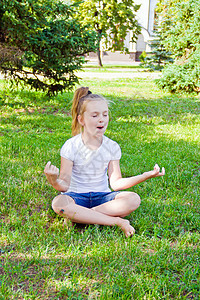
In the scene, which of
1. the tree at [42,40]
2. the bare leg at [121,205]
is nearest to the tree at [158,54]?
the tree at [42,40]

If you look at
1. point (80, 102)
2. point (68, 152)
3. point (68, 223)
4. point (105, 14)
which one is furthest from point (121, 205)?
point (105, 14)

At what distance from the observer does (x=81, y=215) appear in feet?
9.33

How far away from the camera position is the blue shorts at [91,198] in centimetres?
302

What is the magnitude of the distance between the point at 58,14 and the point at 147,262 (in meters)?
6.85

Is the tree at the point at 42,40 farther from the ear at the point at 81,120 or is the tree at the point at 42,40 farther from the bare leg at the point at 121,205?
the bare leg at the point at 121,205

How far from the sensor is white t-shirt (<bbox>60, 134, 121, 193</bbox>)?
3061mm

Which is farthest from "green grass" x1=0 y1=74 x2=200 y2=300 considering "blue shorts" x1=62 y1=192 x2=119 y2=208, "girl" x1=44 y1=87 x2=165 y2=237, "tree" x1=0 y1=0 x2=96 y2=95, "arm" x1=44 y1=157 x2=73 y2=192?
"tree" x1=0 y1=0 x2=96 y2=95

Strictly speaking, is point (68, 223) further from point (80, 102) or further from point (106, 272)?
point (80, 102)

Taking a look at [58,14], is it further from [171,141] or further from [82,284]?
[82,284]

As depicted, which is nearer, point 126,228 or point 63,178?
point 126,228

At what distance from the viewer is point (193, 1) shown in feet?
39.4

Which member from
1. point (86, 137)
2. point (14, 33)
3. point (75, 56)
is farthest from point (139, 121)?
point (86, 137)

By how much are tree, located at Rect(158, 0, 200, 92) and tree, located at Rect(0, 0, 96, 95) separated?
16.1 feet

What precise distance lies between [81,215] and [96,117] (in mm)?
860
